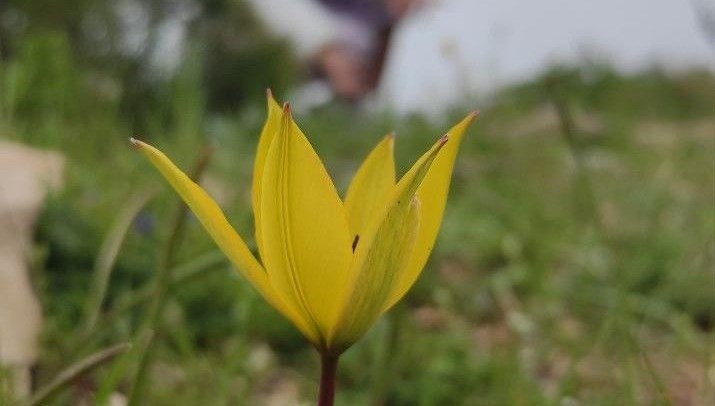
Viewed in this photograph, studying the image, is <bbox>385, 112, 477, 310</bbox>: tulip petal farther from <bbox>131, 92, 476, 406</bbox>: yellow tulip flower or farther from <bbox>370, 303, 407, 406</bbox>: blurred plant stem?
<bbox>370, 303, 407, 406</bbox>: blurred plant stem

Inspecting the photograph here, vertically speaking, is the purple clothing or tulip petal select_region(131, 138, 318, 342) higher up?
tulip petal select_region(131, 138, 318, 342)

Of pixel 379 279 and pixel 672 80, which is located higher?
pixel 379 279

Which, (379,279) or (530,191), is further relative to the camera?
(530,191)

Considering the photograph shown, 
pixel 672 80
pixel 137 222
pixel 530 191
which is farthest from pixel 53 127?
pixel 672 80

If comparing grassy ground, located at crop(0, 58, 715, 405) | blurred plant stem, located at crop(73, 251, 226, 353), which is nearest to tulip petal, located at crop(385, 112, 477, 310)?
grassy ground, located at crop(0, 58, 715, 405)

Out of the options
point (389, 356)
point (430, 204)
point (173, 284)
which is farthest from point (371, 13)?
point (430, 204)

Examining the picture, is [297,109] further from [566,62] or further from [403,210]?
[403,210]

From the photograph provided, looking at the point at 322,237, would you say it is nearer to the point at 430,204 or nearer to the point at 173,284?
the point at 430,204
